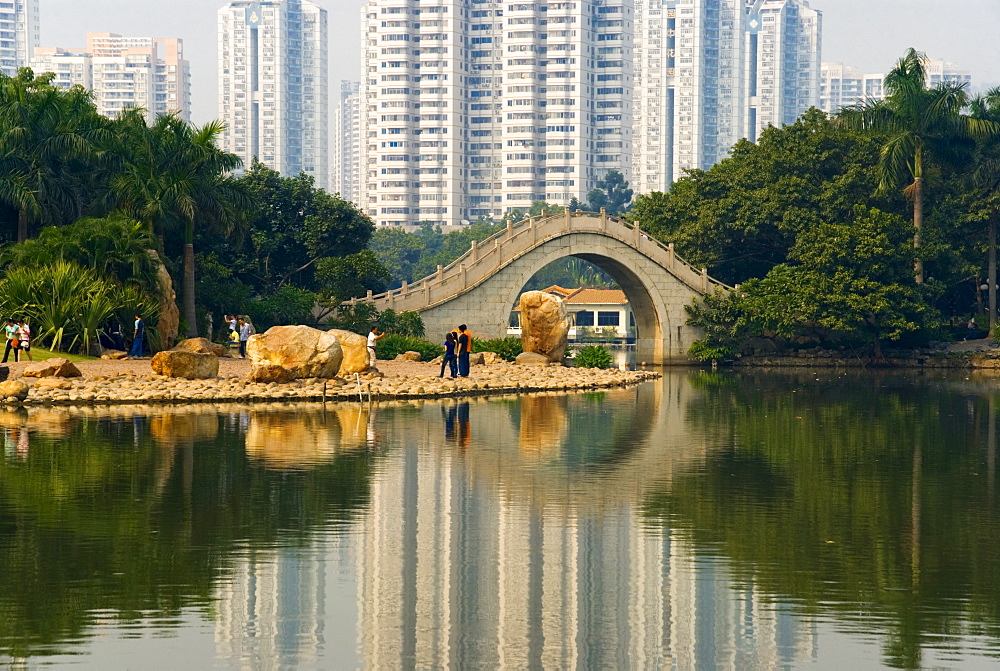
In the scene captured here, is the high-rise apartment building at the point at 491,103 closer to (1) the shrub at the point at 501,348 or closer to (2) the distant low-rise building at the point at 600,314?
(2) the distant low-rise building at the point at 600,314

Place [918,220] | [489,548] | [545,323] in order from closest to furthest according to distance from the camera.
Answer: [489,548] < [545,323] < [918,220]

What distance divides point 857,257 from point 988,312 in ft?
32.4

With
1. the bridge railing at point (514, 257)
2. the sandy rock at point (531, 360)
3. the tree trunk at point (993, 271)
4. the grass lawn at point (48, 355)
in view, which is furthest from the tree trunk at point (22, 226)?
the tree trunk at point (993, 271)

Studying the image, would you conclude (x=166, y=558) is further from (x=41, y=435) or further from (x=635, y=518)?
(x=41, y=435)

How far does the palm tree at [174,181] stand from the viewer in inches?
1759

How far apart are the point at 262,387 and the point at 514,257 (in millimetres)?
24487

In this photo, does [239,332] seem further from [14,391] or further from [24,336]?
[14,391]

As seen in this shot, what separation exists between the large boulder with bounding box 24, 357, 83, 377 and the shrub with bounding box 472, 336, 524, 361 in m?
18.5

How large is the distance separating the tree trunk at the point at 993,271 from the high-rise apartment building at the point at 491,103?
129174mm

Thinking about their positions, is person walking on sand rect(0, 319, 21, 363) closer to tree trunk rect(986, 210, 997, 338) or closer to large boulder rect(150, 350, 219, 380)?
large boulder rect(150, 350, 219, 380)

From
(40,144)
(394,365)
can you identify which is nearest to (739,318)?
(394,365)

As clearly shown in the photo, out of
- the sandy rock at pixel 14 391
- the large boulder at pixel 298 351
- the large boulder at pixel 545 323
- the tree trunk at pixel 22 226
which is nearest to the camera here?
the sandy rock at pixel 14 391

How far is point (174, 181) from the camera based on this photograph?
148 feet

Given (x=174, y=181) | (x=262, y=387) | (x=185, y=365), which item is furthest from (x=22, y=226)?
(x=262, y=387)
